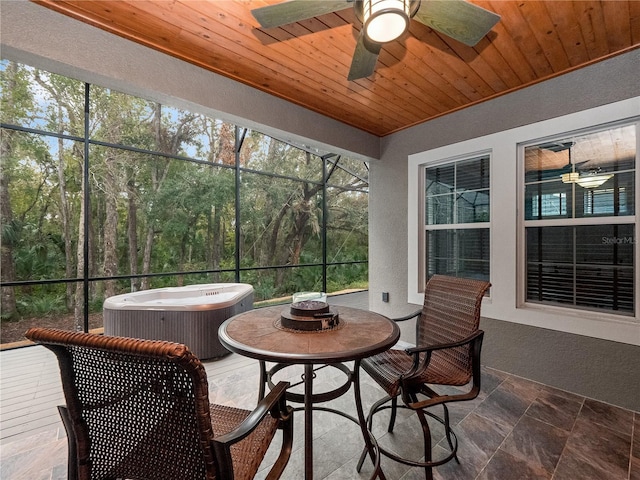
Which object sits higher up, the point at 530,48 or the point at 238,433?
the point at 530,48

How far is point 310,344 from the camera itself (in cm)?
135

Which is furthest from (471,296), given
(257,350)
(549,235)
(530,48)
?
(530,48)

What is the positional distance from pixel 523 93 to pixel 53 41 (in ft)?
12.1

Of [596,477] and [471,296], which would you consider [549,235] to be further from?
[596,477]

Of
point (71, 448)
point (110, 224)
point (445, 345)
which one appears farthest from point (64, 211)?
point (445, 345)

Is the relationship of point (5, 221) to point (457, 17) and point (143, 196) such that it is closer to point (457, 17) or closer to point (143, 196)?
point (143, 196)

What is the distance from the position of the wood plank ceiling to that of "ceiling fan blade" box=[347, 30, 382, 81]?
0.84 feet

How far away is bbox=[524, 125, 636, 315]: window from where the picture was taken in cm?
226

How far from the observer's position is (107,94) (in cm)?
531

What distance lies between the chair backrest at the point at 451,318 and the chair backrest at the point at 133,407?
1.43 meters

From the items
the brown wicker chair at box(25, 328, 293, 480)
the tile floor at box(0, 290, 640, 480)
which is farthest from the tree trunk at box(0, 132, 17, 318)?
the brown wicker chair at box(25, 328, 293, 480)

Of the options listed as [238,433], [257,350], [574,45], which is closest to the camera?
[238,433]

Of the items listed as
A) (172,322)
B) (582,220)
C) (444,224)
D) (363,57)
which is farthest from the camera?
(444,224)

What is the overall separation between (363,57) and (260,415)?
202cm
